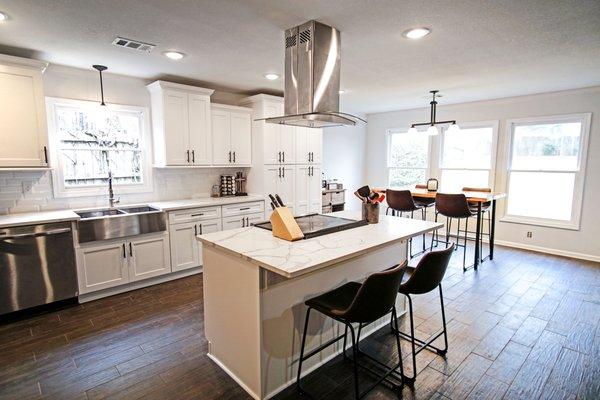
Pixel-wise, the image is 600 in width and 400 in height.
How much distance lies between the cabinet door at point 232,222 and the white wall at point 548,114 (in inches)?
161

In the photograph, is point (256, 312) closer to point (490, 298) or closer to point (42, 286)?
point (42, 286)

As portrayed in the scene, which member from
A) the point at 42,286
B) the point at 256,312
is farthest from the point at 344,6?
the point at 42,286

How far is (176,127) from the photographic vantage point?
156 inches

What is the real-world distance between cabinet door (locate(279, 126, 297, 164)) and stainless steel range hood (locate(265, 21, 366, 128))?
2.19m

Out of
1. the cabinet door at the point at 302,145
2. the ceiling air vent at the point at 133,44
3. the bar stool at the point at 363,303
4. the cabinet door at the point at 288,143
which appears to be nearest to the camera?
the bar stool at the point at 363,303

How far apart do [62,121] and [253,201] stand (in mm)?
2365

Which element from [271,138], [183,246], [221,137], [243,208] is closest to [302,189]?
[271,138]

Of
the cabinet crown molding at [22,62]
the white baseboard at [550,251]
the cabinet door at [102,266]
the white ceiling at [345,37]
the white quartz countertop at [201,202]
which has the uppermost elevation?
the white ceiling at [345,37]

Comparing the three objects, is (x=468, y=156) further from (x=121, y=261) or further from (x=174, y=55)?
(x=121, y=261)

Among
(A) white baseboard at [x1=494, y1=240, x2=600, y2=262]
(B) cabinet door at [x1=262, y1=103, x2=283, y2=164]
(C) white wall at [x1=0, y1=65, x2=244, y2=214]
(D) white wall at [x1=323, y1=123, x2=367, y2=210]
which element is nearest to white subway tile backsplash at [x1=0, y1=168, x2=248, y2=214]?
(C) white wall at [x1=0, y1=65, x2=244, y2=214]

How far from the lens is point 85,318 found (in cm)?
299

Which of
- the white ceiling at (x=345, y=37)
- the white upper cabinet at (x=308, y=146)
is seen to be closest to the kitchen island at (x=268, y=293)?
the white ceiling at (x=345, y=37)

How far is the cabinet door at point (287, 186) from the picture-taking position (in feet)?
16.0

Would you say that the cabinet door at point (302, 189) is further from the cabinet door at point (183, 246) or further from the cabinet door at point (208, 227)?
the cabinet door at point (183, 246)
